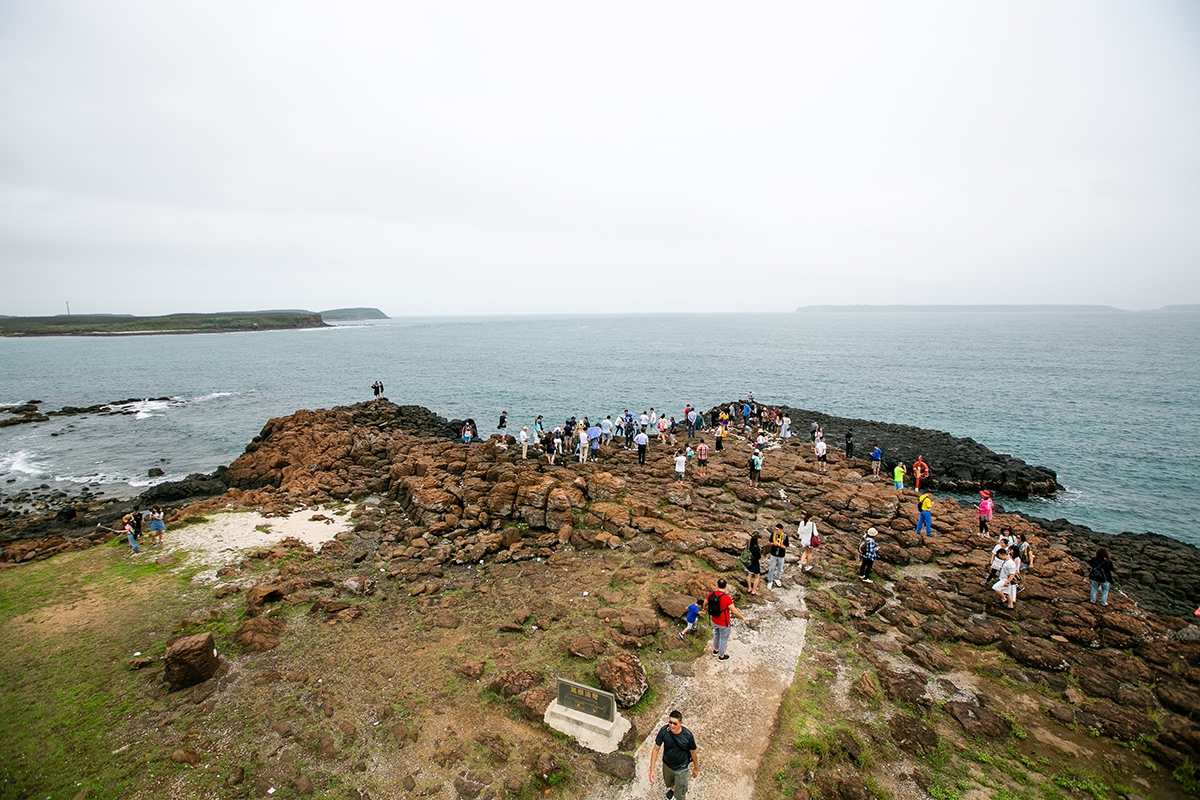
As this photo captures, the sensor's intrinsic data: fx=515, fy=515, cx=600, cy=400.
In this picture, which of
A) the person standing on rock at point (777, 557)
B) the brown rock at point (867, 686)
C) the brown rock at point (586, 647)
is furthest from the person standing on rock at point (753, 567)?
the brown rock at point (586, 647)

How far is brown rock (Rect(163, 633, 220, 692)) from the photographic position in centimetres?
1206

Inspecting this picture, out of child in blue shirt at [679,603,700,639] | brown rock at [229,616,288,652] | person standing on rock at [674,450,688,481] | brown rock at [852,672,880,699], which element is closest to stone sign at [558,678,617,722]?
child in blue shirt at [679,603,700,639]

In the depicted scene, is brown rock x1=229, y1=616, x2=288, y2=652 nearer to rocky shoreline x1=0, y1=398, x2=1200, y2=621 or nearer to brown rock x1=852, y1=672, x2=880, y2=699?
rocky shoreline x1=0, y1=398, x2=1200, y2=621

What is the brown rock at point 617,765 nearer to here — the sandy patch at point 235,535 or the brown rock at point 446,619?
the brown rock at point 446,619

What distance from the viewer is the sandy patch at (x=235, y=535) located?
18609 millimetres

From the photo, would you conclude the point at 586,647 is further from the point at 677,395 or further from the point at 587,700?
the point at 677,395

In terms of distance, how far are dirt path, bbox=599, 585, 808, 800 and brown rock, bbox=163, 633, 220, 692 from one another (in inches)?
397

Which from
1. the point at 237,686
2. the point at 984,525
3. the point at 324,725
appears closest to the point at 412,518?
the point at 237,686

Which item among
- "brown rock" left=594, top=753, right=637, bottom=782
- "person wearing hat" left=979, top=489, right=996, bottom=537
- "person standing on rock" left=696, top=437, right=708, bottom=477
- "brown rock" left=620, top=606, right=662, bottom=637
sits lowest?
"brown rock" left=594, top=753, right=637, bottom=782

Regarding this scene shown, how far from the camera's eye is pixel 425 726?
1082cm

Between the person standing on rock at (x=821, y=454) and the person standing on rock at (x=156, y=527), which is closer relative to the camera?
the person standing on rock at (x=156, y=527)

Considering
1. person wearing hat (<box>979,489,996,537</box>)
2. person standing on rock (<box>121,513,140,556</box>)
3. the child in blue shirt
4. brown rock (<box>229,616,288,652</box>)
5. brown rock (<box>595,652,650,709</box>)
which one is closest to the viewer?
brown rock (<box>595,652,650,709</box>)

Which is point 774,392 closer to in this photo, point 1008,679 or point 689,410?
point 689,410

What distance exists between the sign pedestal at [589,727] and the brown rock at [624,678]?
1.56 feet
